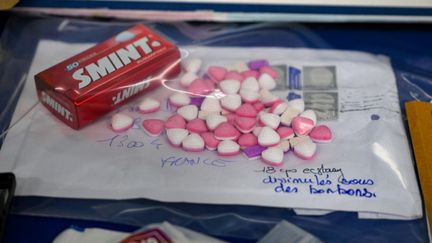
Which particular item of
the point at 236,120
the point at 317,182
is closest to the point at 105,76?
the point at 236,120

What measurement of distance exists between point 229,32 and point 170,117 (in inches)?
7.3

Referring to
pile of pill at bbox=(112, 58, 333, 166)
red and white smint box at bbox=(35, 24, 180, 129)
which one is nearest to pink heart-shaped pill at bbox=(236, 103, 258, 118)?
pile of pill at bbox=(112, 58, 333, 166)

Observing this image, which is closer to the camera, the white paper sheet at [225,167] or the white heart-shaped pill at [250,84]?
the white paper sheet at [225,167]

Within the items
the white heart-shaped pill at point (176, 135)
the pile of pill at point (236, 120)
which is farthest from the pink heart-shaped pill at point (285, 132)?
the white heart-shaped pill at point (176, 135)

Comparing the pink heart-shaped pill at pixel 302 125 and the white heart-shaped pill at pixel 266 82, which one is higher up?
the white heart-shaped pill at pixel 266 82

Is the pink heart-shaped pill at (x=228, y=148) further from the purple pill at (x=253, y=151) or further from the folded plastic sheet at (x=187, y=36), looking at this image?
the folded plastic sheet at (x=187, y=36)

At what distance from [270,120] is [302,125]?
36 mm

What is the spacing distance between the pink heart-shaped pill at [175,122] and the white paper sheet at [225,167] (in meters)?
0.02

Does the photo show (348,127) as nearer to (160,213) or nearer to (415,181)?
(415,181)

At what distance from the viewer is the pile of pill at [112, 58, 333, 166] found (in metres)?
0.63

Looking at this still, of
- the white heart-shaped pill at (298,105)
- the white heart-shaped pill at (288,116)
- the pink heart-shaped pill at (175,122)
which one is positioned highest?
the white heart-shaped pill at (298,105)

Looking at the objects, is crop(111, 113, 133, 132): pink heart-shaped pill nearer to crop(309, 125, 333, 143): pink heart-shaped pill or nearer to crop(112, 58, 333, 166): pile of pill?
crop(112, 58, 333, 166): pile of pill

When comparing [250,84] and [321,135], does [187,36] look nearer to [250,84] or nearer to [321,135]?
[250,84]

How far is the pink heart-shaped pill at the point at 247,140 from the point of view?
25.0 inches
